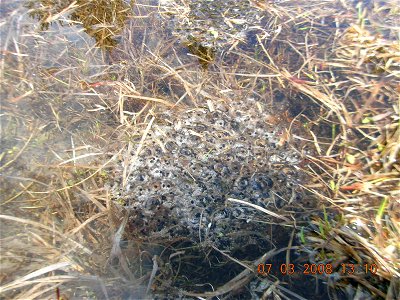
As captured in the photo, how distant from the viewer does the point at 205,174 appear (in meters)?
1.54

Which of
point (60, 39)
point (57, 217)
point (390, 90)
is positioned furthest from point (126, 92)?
point (390, 90)

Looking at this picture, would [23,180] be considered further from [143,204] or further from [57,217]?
[143,204]

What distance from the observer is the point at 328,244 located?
4.36ft

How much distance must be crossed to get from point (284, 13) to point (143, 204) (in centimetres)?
160
